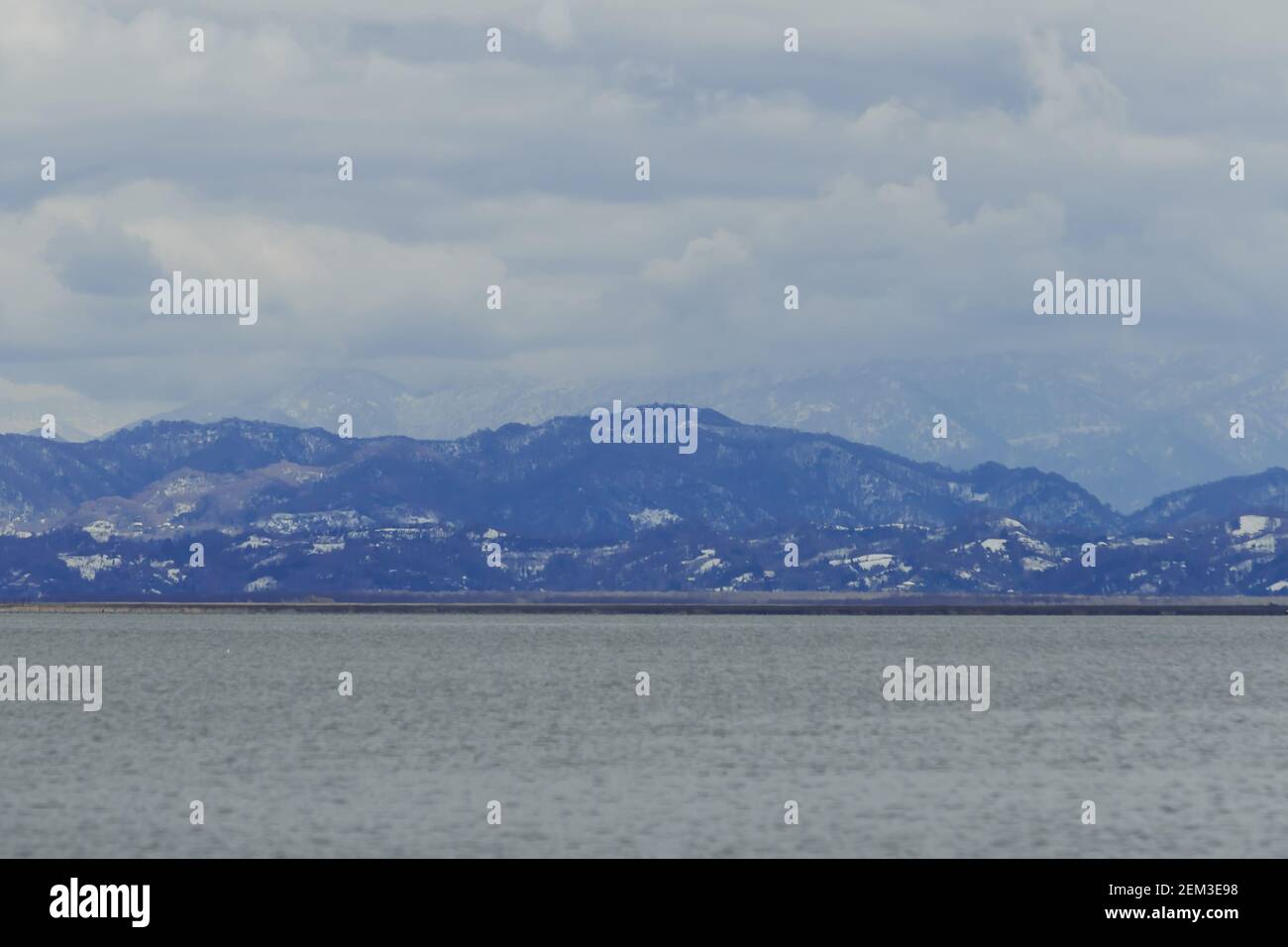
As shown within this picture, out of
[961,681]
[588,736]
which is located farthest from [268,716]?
[961,681]

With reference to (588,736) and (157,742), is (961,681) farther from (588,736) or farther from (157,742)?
(157,742)

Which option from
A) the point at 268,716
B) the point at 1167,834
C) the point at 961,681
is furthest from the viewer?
the point at 961,681
